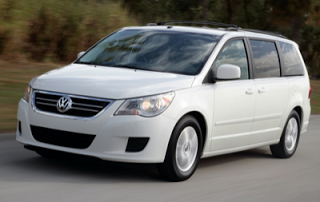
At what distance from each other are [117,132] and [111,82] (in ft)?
1.76

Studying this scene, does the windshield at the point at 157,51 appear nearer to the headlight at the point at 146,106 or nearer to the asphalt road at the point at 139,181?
the headlight at the point at 146,106

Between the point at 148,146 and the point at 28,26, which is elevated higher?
the point at 148,146

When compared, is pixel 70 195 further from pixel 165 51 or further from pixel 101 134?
pixel 165 51

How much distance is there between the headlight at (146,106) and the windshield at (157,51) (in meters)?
0.76

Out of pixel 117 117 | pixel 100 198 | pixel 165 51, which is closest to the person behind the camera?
pixel 100 198

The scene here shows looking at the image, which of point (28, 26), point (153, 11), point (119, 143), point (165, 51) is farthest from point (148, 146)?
point (153, 11)

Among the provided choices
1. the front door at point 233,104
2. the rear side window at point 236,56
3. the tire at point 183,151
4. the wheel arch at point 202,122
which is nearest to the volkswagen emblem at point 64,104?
the tire at point 183,151

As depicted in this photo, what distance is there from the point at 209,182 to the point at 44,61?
10.9 metres

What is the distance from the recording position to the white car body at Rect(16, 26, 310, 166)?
5.40 metres

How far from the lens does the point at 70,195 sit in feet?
16.2

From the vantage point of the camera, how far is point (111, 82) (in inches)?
221

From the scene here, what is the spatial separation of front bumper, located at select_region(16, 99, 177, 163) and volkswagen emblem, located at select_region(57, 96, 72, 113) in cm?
9

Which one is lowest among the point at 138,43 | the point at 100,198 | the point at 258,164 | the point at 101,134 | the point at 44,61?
the point at 44,61

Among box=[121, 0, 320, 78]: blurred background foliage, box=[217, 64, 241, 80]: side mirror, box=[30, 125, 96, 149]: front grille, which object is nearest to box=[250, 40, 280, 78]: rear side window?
box=[217, 64, 241, 80]: side mirror
